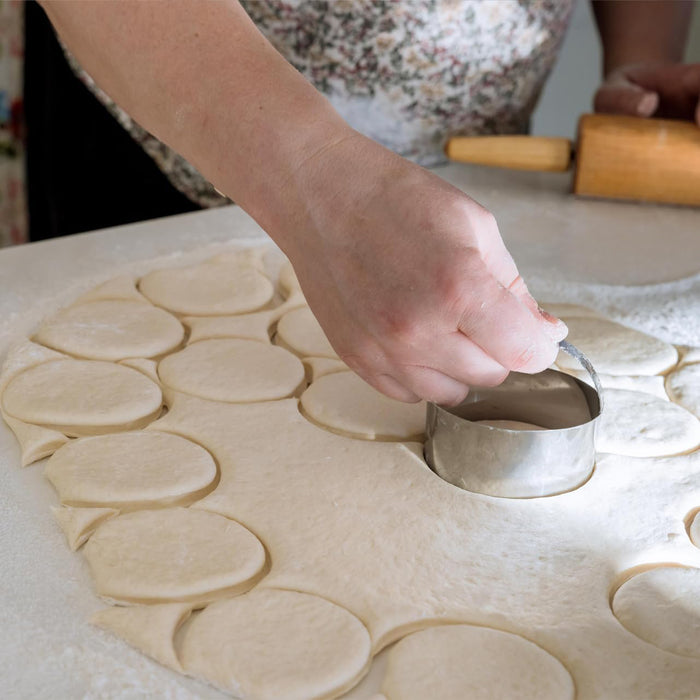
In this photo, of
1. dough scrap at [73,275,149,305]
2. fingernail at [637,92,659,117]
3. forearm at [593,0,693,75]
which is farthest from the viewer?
forearm at [593,0,693,75]

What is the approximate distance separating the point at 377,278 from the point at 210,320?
17.3 inches

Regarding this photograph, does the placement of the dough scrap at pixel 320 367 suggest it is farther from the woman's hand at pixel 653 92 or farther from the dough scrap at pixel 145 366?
the woman's hand at pixel 653 92

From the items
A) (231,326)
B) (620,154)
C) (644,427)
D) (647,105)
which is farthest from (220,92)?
(647,105)

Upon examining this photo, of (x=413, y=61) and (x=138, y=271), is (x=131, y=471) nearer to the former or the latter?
(x=138, y=271)

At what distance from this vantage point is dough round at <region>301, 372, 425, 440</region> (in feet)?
3.26

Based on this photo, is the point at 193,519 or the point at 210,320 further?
the point at 210,320

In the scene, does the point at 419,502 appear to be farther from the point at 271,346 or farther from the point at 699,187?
the point at 699,187

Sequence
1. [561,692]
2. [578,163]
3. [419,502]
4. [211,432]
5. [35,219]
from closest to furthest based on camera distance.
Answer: [561,692] → [419,502] → [211,432] → [578,163] → [35,219]

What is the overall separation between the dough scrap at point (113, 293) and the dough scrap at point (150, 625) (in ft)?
2.01

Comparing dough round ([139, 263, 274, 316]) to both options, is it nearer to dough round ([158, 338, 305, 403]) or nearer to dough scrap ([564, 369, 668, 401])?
dough round ([158, 338, 305, 403])

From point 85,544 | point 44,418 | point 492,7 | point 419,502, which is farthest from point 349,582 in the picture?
point 492,7

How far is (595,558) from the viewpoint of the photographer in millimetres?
815

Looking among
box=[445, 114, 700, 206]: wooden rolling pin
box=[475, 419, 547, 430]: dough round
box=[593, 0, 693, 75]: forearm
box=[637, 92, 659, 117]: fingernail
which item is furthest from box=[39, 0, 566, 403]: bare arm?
box=[593, 0, 693, 75]: forearm

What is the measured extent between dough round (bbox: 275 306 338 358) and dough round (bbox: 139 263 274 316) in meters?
0.07
